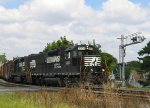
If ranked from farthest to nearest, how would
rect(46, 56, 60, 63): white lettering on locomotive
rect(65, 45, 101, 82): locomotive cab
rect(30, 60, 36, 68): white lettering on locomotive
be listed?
rect(30, 60, 36, 68): white lettering on locomotive
rect(46, 56, 60, 63): white lettering on locomotive
rect(65, 45, 101, 82): locomotive cab

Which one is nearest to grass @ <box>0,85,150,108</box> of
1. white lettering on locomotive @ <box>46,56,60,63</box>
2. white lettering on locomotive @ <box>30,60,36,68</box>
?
white lettering on locomotive @ <box>46,56,60,63</box>

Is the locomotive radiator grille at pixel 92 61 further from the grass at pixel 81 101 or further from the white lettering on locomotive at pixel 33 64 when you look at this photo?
the grass at pixel 81 101

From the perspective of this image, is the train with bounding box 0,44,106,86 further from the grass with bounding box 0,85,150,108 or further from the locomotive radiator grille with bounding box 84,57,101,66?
the grass with bounding box 0,85,150,108

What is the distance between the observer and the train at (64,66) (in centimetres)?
3341

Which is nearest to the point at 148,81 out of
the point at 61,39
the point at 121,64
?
the point at 61,39

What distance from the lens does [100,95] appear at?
15.8 metres

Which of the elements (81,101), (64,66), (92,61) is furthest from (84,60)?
(81,101)

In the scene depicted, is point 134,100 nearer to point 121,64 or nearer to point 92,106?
point 92,106

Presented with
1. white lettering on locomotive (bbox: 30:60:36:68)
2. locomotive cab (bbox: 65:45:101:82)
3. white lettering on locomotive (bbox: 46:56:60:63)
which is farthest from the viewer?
white lettering on locomotive (bbox: 30:60:36:68)

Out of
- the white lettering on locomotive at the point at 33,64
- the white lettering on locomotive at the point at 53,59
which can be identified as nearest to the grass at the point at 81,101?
the white lettering on locomotive at the point at 53,59

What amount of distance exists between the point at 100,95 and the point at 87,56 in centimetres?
1825

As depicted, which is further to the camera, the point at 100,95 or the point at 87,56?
the point at 87,56

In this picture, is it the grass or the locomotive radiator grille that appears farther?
the locomotive radiator grille

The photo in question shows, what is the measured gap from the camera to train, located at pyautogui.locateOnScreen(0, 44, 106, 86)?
110 ft
